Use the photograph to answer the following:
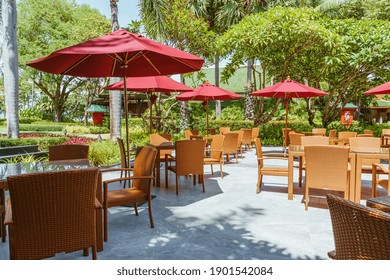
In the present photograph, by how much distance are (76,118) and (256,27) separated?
32822 millimetres

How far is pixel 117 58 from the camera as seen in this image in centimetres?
483

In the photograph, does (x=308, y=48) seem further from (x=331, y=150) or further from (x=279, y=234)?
(x=279, y=234)

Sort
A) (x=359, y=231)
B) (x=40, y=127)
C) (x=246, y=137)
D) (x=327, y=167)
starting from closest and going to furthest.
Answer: (x=359, y=231)
(x=327, y=167)
(x=246, y=137)
(x=40, y=127)

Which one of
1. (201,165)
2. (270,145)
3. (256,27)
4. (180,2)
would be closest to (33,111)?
(180,2)

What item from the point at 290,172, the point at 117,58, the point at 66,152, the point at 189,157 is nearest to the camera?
the point at 66,152

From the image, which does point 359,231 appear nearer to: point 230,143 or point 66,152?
point 66,152

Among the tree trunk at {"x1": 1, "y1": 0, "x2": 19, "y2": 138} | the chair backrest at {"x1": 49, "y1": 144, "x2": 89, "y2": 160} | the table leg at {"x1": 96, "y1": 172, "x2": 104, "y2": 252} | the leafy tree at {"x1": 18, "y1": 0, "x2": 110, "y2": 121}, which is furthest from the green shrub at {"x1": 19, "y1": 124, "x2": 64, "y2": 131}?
the table leg at {"x1": 96, "y1": 172, "x2": 104, "y2": 252}

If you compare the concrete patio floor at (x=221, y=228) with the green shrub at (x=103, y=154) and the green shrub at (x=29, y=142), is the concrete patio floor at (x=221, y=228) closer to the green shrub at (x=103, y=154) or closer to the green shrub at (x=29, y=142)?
the green shrub at (x=103, y=154)

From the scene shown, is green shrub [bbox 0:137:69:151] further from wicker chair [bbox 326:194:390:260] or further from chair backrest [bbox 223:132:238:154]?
wicker chair [bbox 326:194:390:260]

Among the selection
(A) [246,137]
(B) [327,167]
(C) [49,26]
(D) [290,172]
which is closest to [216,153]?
(D) [290,172]

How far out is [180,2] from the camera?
15.6 metres

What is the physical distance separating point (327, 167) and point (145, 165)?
2600 mm

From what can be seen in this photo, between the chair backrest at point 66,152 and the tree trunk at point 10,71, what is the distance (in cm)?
604

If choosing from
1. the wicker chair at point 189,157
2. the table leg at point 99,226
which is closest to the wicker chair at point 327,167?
the wicker chair at point 189,157
